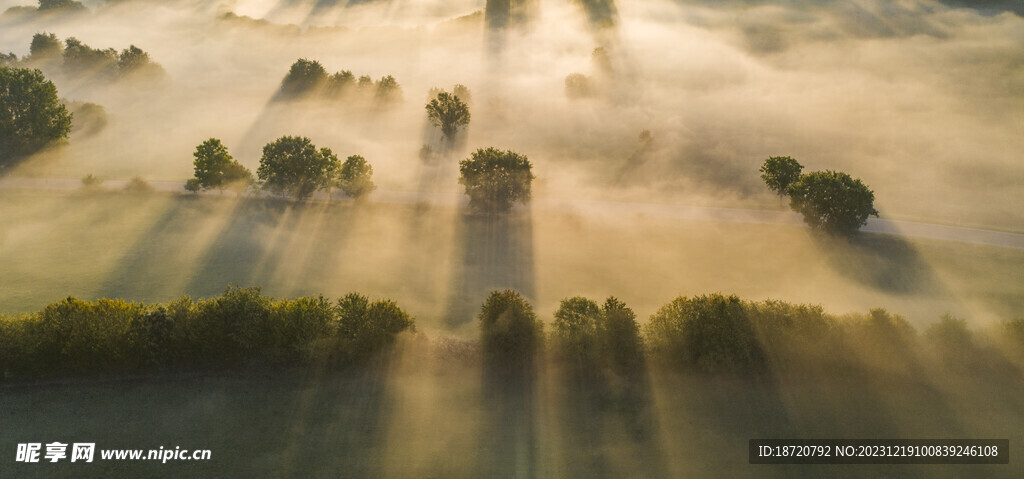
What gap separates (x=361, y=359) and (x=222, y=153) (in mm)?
48360

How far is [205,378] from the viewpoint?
36406 mm

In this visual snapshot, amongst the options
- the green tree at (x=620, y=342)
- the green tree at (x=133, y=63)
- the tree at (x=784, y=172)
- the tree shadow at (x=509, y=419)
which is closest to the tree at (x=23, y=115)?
the green tree at (x=133, y=63)

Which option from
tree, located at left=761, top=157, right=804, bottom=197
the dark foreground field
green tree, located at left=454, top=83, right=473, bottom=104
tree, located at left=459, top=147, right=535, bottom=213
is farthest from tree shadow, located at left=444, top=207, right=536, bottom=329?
green tree, located at left=454, top=83, right=473, bottom=104

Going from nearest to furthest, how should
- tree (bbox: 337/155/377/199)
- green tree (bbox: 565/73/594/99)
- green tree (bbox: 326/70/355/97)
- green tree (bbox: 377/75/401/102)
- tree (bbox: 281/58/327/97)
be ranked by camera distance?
tree (bbox: 337/155/377/199), green tree (bbox: 377/75/401/102), green tree (bbox: 565/73/594/99), green tree (bbox: 326/70/355/97), tree (bbox: 281/58/327/97)

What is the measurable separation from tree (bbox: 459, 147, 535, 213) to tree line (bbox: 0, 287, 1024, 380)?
30798mm

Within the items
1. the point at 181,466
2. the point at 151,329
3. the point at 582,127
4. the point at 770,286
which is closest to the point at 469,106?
the point at 582,127

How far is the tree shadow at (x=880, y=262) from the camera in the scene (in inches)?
2110

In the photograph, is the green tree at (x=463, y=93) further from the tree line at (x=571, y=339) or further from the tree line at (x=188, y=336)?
the tree line at (x=188, y=336)

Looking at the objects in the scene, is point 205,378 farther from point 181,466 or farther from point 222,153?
point 222,153

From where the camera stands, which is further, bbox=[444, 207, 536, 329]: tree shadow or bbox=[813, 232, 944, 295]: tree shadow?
bbox=[813, 232, 944, 295]: tree shadow

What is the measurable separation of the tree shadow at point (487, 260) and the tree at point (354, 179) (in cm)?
1430

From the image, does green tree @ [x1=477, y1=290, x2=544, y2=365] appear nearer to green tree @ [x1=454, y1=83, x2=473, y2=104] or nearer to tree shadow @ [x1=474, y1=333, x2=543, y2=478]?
tree shadow @ [x1=474, y1=333, x2=543, y2=478]

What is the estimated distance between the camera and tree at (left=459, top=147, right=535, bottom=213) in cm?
6912

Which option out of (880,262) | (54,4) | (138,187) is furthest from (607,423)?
(54,4)
